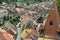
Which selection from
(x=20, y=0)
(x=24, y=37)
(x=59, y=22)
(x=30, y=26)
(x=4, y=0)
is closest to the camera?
(x=59, y=22)

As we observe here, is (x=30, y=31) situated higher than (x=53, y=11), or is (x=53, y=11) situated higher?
(x=53, y=11)

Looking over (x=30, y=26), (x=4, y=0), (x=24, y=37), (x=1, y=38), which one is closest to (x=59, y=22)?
(x=1, y=38)

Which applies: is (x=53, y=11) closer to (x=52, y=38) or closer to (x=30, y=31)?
(x=52, y=38)

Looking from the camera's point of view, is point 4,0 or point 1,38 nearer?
point 1,38

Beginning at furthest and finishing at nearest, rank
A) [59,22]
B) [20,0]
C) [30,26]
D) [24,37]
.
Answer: [20,0]
[30,26]
[24,37]
[59,22]

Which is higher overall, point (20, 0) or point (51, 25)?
point (51, 25)

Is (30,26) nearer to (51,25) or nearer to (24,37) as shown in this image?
(24,37)

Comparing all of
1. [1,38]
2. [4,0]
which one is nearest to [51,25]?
[1,38]

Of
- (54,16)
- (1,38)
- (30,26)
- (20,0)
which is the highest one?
(54,16)

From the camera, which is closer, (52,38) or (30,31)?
(52,38)
